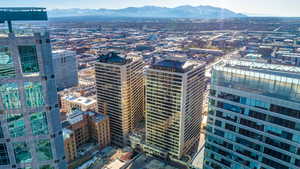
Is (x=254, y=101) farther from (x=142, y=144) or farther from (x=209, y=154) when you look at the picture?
(x=142, y=144)

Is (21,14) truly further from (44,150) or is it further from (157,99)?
(157,99)

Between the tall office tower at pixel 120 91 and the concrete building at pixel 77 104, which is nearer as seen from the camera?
the tall office tower at pixel 120 91

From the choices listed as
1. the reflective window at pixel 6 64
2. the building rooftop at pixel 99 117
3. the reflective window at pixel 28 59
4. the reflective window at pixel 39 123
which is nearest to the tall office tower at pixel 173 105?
the building rooftop at pixel 99 117

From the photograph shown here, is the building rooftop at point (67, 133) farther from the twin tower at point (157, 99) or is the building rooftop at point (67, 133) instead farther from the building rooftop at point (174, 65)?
the building rooftop at point (174, 65)

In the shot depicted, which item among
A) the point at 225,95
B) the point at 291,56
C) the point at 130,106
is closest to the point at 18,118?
the point at 225,95

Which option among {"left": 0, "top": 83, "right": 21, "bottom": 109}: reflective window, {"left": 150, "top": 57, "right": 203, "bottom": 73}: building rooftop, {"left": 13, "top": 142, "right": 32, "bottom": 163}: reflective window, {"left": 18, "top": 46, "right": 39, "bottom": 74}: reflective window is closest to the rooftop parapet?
{"left": 18, "top": 46, "right": 39, "bottom": 74}: reflective window

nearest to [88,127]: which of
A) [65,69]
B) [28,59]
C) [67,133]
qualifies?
[67,133]

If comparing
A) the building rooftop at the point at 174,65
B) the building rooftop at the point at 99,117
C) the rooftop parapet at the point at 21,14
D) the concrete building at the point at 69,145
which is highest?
the rooftop parapet at the point at 21,14

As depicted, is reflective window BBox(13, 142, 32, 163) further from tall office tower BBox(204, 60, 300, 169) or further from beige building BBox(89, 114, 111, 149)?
beige building BBox(89, 114, 111, 149)
